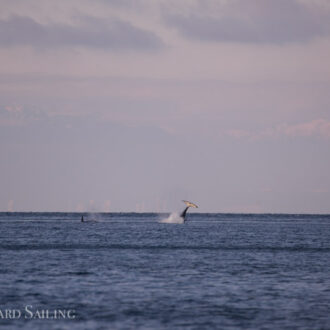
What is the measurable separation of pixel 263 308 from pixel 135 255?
40131 millimetres

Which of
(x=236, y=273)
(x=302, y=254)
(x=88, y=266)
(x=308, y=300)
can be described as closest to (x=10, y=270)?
(x=88, y=266)

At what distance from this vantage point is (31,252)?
275 ft

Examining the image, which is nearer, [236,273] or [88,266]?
[236,273]

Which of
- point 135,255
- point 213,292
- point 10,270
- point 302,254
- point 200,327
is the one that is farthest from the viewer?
point 302,254

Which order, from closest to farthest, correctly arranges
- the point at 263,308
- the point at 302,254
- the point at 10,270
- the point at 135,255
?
1. the point at 263,308
2. the point at 10,270
3. the point at 135,255
4. the point at 302,254

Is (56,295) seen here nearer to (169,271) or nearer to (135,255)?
(169,271)

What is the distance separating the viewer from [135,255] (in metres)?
80.8

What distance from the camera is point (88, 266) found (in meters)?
65.1

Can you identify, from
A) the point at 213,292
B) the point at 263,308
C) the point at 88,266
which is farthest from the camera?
the point at 88,266

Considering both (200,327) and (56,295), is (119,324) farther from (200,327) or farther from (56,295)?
(56,295)

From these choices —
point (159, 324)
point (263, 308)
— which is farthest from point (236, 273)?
point (159, 324)

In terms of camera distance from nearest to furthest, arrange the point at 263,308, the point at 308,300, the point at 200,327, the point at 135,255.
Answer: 1. the point at 200,327
2. the point at 263,308
3. the point at 308,300
4. the point at 135,255

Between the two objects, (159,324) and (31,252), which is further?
(31,252)

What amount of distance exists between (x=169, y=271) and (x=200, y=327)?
25.6 m
